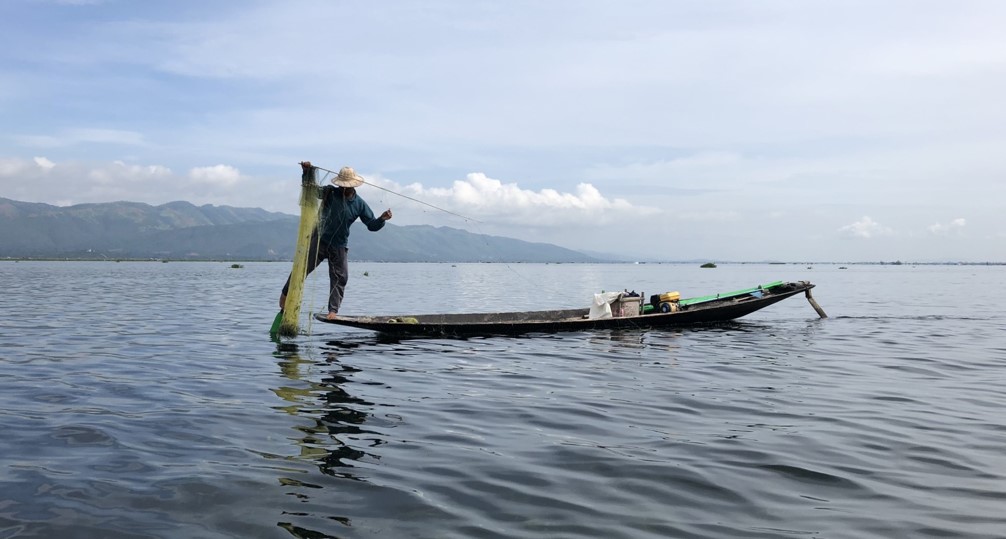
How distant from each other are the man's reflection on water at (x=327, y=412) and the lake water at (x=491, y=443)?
52mm

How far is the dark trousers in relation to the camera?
52.3 ft

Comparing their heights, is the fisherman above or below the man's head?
below

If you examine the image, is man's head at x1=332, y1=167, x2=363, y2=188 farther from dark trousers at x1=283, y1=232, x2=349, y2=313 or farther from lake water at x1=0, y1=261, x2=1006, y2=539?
lake water at x1=0, y1=261, x2=1006, y2=539

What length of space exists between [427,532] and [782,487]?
3.32m

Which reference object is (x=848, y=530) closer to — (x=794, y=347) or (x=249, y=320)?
(x=794, y=347)

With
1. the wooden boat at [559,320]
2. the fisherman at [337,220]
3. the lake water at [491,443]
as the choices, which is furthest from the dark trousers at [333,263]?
the lake water at [491,443]

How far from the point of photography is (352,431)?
26.2ft

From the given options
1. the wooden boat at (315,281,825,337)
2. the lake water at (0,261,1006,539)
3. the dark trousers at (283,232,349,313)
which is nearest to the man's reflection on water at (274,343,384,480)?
the lake water at (0,261,1006,539)

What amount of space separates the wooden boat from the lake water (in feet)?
6.50

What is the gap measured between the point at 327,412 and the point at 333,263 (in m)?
7.89

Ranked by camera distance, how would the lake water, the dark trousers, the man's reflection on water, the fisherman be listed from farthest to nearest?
1. the dark trousers
2. the fisherman
3. the man's reflection on water
4. the lake water

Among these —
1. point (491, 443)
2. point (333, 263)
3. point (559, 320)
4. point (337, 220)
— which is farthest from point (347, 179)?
point (491, 443)

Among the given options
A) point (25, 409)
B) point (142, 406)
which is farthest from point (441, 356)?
point (25, 409)

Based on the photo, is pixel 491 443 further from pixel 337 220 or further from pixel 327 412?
pixel 337 220
